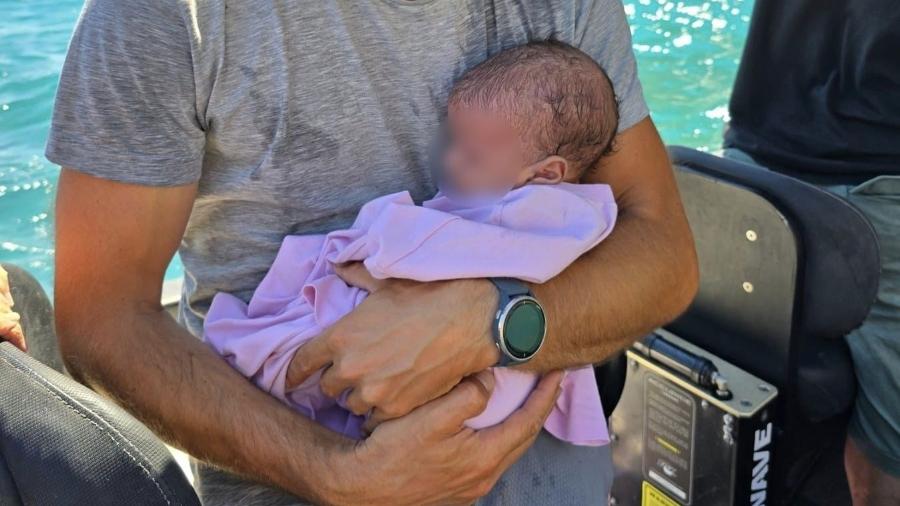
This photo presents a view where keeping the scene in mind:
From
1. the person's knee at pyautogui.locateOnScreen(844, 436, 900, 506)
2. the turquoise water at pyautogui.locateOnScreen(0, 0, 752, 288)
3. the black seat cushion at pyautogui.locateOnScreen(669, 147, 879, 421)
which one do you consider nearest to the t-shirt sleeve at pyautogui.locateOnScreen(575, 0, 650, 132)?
the black seat cushion at pyautogui.locateOnScreen(669, 147, 879, 421)

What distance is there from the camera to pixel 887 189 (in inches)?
83.0

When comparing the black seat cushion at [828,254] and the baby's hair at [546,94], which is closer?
the baby's hair at [546,94]

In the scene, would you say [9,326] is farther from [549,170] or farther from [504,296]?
[549,170]

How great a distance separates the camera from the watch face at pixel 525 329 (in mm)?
1241

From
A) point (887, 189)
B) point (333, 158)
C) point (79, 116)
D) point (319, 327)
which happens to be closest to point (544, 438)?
point (319, 327)

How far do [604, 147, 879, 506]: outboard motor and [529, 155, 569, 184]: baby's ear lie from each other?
542 mm

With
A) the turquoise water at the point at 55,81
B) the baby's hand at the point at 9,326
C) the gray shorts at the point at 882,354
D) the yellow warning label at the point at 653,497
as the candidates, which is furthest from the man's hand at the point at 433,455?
the turquoise water at the point at 55,81

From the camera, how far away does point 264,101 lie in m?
1.29

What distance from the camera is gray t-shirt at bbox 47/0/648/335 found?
1189mm

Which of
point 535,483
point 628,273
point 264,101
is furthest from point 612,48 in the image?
point 535,483

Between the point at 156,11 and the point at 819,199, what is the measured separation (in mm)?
1217

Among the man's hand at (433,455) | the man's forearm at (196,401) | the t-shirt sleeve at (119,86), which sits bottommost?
the man's hand at (433,455)

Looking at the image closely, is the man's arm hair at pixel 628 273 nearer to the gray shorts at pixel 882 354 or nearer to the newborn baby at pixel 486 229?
the newborn baby at pixel 486 229

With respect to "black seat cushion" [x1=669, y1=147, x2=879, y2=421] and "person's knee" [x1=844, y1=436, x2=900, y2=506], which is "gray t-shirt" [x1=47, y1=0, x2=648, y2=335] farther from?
"person's knee" [x1=844, y1=436, x2=900, y2=506]
